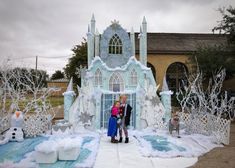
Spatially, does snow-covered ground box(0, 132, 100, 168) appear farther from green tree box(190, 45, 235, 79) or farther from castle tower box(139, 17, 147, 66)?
green tree box(190, 45, 235, 79)

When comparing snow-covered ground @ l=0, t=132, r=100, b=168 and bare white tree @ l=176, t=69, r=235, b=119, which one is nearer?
snow-covered ground @ l=0, t=132, r=100, b=168

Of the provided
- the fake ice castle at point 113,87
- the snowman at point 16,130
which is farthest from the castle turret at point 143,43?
the snowman at point 16,130

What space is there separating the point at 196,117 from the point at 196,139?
1.38m

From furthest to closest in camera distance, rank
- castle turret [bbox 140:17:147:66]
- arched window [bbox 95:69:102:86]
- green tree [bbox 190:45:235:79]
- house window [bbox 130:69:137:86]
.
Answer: green tree [bbox 190:45:235:79], castle turret [bbox 140:17:147:66], house window [bbox 130:69:137:86], arched window [bbox 95:69:102:86]

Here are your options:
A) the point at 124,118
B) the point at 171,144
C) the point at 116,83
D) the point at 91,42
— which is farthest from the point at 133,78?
the point at 171,144

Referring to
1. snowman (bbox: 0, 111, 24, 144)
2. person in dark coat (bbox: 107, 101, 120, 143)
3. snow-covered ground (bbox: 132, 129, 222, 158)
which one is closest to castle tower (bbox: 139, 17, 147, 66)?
snow-covered ground (bbox: 132, 129, 222, 158)

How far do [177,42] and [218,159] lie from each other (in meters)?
18.0

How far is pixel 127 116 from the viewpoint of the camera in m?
7.83

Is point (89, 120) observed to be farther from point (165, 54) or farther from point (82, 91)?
point (165, 54)

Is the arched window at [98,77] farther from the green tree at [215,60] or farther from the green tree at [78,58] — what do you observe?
the green tree at [78,58]

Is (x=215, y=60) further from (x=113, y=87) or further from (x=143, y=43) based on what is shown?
(x=113, y=87)

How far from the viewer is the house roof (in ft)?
71.0

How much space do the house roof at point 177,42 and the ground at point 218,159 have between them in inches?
587

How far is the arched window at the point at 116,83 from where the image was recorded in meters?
10.7
